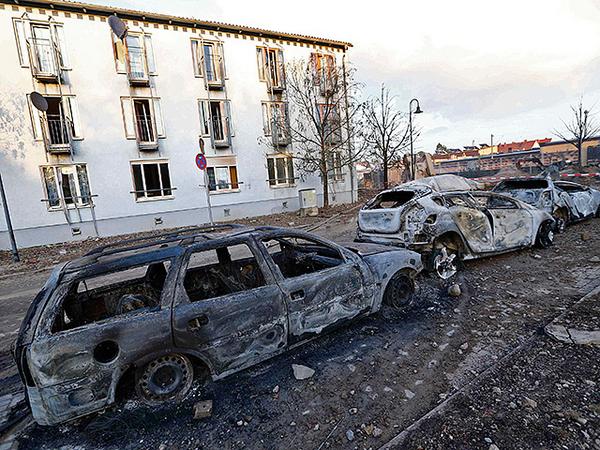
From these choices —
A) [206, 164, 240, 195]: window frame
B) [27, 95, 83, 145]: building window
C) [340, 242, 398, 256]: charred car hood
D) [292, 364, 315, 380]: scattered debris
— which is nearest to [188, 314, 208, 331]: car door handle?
[292, 364, 315, 380]: scattered debris

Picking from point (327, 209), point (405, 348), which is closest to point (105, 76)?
point (327, 209)

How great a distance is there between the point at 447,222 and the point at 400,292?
189 cm

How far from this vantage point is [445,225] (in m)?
5.46

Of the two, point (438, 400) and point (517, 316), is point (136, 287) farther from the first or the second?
point (517, 316)

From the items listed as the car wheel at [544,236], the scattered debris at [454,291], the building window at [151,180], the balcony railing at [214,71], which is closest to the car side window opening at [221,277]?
the scattered debris at [454,291]

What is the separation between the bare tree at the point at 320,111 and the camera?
18188 mm

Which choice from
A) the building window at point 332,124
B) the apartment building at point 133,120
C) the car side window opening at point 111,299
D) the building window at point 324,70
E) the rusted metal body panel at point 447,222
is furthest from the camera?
the building window at point 324,70

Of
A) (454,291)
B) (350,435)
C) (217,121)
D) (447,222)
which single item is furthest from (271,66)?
(350,435)

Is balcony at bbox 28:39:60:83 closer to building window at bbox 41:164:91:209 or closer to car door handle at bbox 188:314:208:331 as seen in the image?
building window at bbox 41:164:91:209

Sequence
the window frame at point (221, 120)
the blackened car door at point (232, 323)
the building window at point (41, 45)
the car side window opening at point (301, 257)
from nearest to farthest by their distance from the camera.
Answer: the blackened car door at point (232, 323) < the car side window opening at point (301, 257) < the building window at point (41, 45) < the window frame at point (221, 120)

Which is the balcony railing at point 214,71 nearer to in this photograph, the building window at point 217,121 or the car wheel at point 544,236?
the building window at point 217,121

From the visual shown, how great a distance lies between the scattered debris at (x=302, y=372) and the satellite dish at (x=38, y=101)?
15.1 metres

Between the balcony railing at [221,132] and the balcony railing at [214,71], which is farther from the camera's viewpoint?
the balcony railing at [221,132]

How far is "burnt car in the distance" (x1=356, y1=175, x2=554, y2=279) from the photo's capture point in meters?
5.40
